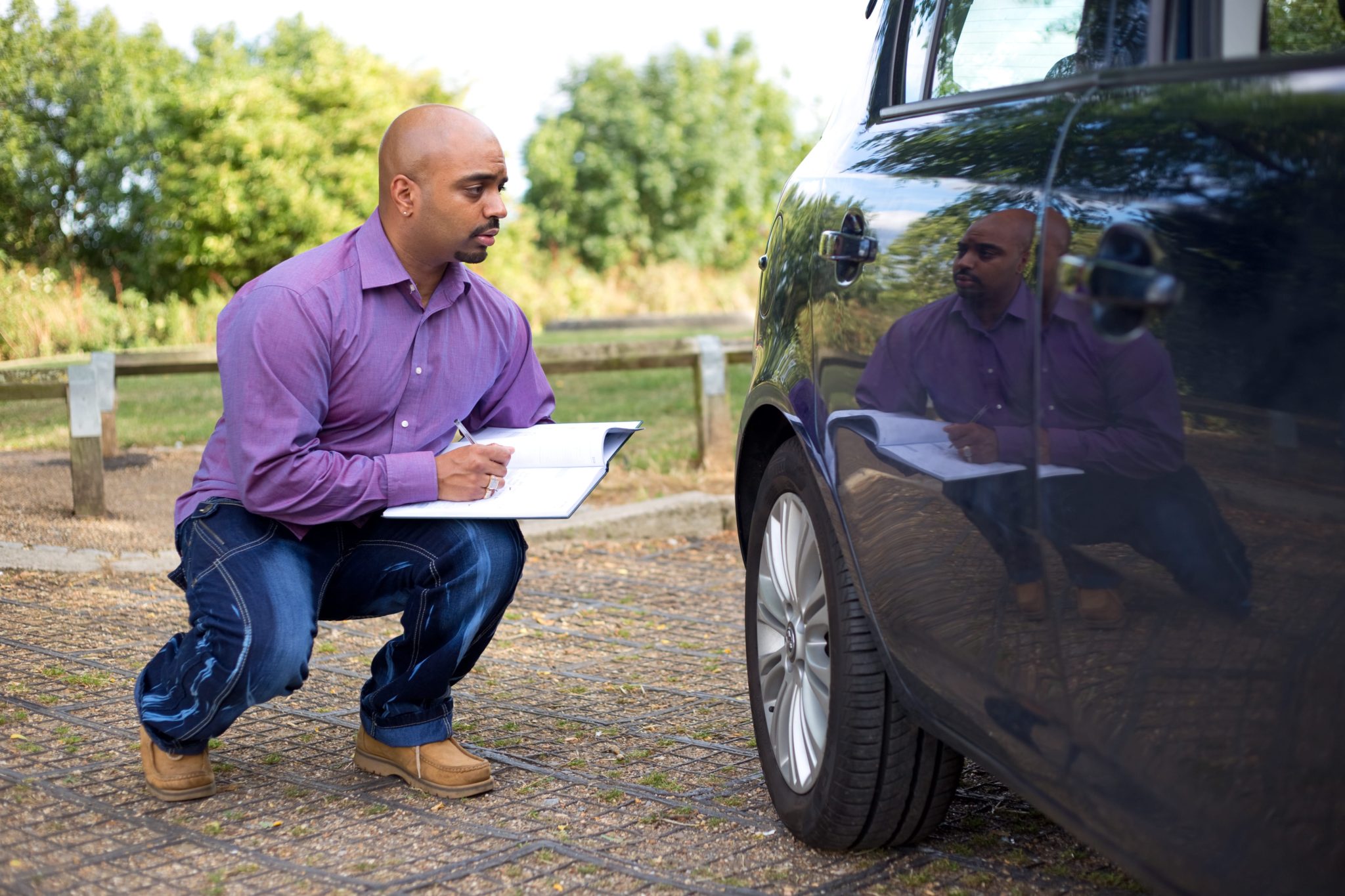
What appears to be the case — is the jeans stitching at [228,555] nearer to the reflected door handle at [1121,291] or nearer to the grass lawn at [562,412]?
the reflected door handle at [1121,291]

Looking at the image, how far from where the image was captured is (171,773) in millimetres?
3105

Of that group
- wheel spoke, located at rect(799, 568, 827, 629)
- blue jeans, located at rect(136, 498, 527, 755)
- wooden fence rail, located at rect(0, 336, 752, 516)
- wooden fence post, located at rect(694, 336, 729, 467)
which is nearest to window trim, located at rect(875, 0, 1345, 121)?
wheel spoke, located at rect(799, 568, 827, 629)

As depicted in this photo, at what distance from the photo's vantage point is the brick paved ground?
2660 mm

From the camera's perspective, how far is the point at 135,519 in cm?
700

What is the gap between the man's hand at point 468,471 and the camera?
3.06 m

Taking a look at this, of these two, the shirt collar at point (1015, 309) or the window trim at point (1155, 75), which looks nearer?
the window trim at point (1155, 75)

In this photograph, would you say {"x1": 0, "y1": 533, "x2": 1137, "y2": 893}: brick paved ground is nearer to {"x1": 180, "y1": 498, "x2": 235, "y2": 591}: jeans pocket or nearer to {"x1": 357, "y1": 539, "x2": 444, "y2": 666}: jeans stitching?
{"x1": 357, "y1": 539, "x2": 444, "y2": 666}: jeans stitching

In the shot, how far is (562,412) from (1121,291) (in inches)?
395

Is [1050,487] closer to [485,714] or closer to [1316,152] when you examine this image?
[1316,152]

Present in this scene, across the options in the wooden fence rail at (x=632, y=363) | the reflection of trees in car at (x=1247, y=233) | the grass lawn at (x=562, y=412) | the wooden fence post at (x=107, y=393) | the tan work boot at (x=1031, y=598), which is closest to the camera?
the reflection of trees in car at (x=1247, y=233)

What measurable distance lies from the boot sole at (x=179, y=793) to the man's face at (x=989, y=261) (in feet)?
6.80

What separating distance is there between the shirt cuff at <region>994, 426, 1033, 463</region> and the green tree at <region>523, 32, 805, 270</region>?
146 ft

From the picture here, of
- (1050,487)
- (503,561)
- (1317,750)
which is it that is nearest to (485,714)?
(503,561)

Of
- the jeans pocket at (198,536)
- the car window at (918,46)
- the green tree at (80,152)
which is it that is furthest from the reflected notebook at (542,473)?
the green tree at (80,152)
